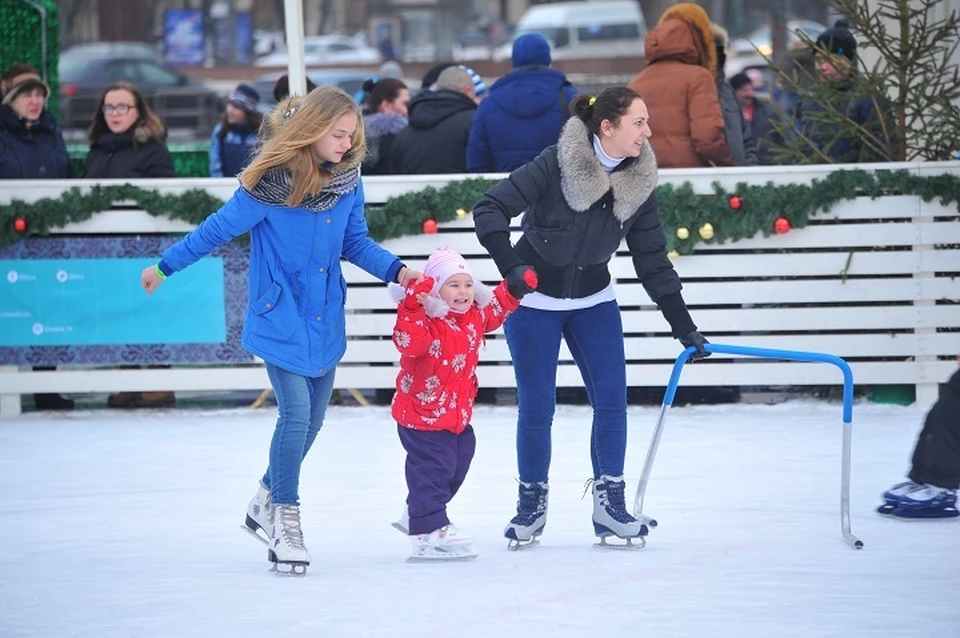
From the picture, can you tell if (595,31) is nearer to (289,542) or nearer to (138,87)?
(138,87)

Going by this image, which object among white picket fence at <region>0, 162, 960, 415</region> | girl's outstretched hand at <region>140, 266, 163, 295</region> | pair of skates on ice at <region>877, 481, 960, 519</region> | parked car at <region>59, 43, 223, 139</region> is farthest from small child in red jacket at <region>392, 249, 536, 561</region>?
parked car at <region>59, 43, 223, 139</region>

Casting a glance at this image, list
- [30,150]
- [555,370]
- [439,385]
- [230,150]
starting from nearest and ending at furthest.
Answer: [439,385] → [555,370] → [30,150] → [230,150]

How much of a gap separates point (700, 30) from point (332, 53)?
25.8m

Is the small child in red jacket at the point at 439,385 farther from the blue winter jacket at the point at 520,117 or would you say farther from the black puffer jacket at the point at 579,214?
the blue winter jacket at the point at 520,117

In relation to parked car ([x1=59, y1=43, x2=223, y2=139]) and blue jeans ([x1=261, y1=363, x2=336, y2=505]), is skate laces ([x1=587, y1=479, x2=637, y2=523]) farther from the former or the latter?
parked car ([x1=59, y1=43, x2=223, y2=139])

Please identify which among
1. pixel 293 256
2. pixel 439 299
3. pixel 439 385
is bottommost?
pixel 439 385

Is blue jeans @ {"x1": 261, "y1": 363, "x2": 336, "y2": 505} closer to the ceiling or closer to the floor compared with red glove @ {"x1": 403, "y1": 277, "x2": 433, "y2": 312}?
closer to the floor

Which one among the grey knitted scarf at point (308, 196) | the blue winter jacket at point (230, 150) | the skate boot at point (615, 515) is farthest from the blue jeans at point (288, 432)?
the blue winter jacket at point (230, 150)

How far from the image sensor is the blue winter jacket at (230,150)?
411 inches

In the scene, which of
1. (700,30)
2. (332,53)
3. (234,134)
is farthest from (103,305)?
(332,53)

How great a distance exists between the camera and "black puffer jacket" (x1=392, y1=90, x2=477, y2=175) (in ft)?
30.6

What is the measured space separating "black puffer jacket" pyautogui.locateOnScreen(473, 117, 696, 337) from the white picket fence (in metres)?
2.99

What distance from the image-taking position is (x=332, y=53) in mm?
34031

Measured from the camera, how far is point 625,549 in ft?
18.6
